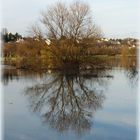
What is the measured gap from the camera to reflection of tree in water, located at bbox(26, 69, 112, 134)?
563 centimetres

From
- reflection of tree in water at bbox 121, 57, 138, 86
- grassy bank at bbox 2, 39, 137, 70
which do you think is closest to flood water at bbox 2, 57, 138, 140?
reflection of tree in water at bbox 121, 57, 138, 86

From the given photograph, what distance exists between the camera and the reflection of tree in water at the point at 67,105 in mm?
5629

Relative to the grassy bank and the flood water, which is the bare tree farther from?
the flood water

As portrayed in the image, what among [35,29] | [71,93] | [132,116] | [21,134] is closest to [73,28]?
[35,29]

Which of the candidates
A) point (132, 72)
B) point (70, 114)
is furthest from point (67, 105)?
point (132, 72)

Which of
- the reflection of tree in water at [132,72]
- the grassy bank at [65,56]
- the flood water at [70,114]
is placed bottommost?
the flood water at [70,114]

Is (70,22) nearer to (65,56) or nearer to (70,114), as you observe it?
(65,56)

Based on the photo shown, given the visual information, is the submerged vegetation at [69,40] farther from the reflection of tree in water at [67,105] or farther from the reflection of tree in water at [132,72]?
the reflection of tree in water at [67,105]

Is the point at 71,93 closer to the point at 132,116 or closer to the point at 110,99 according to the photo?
the point at 110,99

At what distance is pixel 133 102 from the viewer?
290 inches

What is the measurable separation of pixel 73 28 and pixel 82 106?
38.9 feet

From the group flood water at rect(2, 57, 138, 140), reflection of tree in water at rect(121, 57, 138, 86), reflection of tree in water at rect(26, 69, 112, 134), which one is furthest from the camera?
reflection of tree in water at rect(121, 57, 138, 86)

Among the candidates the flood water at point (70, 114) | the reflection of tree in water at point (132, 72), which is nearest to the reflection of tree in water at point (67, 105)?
the flood water at point (70, 114)

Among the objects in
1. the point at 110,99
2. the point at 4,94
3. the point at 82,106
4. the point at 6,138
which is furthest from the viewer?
the point at 4,94
